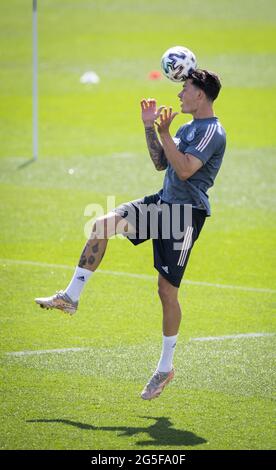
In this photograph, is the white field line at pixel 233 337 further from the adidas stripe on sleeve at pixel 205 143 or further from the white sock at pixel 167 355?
the adidas stripe on sleeve at pixel 205 143

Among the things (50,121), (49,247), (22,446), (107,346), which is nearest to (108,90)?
(50,121)

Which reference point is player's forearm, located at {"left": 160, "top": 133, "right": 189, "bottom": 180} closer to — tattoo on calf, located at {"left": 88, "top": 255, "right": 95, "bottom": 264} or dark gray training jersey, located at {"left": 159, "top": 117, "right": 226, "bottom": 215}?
dark gray training jersey, located at {"left": 159, "top": 117, "right": 226, "bottom": 215}

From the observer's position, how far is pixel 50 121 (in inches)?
1080

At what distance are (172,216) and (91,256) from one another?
831 millimetres

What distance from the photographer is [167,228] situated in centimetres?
910

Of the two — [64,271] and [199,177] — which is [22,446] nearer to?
[199,177]

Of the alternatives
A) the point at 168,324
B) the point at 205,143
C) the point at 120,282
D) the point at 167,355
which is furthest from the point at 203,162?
the point at 120,282

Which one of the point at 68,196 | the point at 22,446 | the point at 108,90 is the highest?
the point at 108,90

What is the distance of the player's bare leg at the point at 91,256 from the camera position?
910 cm

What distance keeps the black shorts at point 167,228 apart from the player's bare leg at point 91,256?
0.13 meters

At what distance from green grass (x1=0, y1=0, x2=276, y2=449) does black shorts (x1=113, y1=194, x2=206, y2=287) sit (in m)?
1.18

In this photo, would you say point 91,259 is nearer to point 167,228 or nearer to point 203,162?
point 167,228

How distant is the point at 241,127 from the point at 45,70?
10.2m

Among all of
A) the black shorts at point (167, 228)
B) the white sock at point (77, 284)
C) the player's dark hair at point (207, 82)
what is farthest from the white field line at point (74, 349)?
the player's dark hair at point (207, 82)
